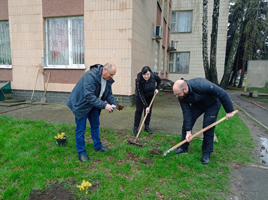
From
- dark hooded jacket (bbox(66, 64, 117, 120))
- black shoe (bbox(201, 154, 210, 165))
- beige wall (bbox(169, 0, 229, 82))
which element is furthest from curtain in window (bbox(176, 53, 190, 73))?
dark hooded jacket (bbox(66, 64, 117, 120))

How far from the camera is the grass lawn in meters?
2.55

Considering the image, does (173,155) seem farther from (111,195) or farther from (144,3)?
(144,3)

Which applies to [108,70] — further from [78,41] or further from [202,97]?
[78,41]

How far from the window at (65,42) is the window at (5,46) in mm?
1868

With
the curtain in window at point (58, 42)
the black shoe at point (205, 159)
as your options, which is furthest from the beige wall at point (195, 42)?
the black shoe at point (205, 159)

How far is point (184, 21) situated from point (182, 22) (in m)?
0.21

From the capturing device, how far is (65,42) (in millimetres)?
7785

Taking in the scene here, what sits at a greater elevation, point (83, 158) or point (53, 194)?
point (83, 158)

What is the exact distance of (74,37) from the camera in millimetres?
7656

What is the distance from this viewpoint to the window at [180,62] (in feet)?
63.2

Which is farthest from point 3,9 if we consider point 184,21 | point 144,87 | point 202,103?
point 184,21

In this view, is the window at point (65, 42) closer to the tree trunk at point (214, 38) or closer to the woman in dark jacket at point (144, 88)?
the woman in dark jacket at point (144, 88)

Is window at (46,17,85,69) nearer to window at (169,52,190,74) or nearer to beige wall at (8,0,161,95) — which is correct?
beige wall at (8,0,161,95)

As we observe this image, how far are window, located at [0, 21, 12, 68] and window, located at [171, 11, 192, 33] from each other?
587 inches
